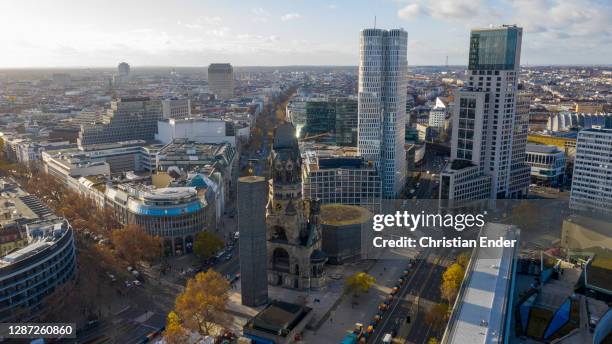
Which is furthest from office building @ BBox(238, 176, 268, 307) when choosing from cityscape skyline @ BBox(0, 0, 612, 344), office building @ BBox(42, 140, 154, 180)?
office building @ BBox(42, 140, 154, 180)

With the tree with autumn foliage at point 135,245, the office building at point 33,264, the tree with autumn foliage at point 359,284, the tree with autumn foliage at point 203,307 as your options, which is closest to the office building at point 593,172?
the tree with autumn foliage at point 359,284

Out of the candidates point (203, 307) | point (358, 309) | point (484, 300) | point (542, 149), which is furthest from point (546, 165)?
point (203, 307)

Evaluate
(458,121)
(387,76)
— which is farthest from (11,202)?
(458,121)

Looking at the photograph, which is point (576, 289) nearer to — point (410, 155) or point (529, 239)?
point (529, 239)

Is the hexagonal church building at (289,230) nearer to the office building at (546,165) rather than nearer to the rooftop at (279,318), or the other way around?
the rooftop at (279,318)

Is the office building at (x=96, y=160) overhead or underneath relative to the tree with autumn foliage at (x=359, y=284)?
overhead

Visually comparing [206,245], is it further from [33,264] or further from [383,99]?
[383,99]
